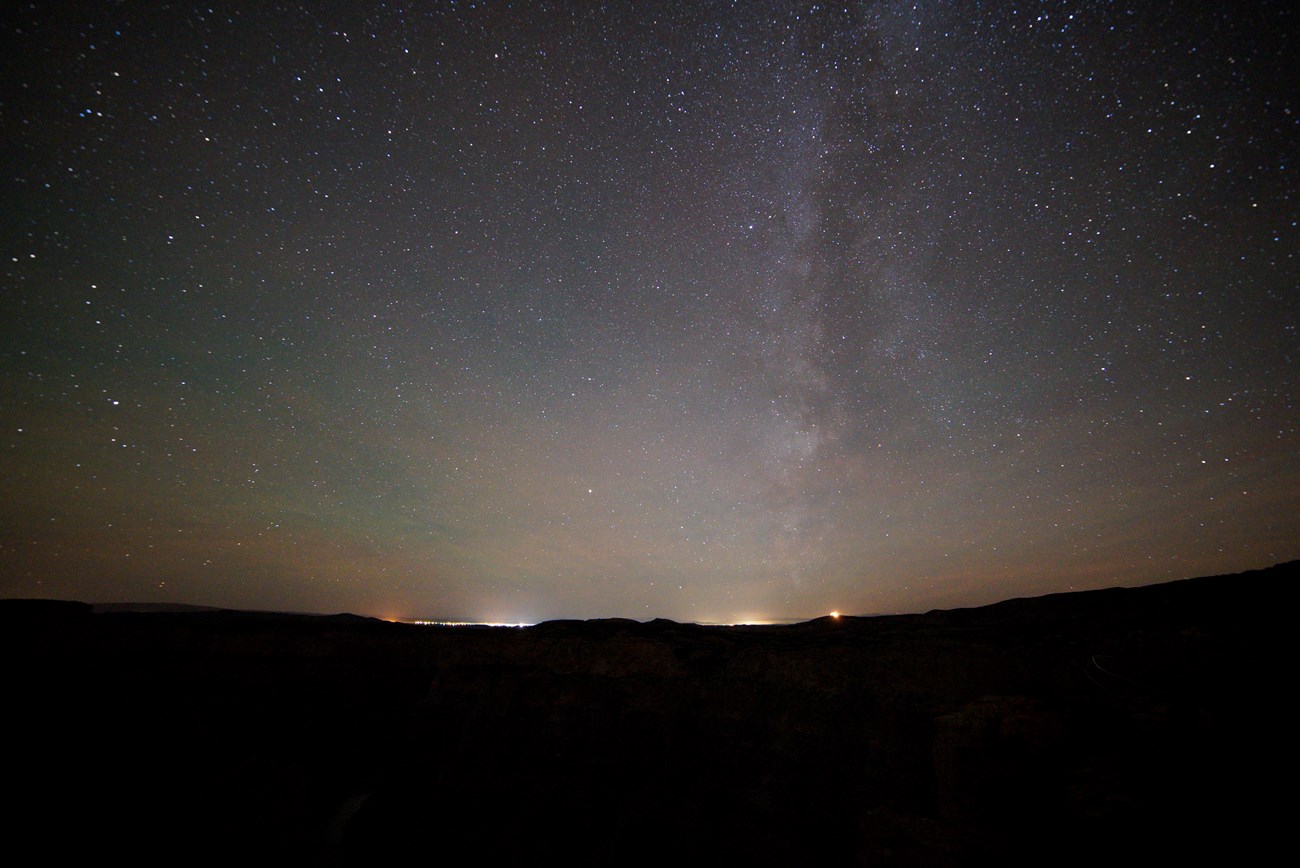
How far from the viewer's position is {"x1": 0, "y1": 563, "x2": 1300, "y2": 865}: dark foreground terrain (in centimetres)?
598

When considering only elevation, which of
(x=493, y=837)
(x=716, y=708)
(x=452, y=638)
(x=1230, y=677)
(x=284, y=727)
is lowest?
(x=493, y=837)

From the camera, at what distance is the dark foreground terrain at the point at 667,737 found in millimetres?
5984

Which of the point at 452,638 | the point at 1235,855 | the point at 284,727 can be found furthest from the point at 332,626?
the point at 1235,855

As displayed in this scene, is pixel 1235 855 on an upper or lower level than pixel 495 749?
upper

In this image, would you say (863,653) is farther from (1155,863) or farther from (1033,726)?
(1155,863)

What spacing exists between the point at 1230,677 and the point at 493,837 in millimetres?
18156

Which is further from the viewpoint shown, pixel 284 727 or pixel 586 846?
pixel 284 727

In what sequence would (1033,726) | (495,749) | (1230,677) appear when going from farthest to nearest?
(495,749), (1033,726), (1230,677)

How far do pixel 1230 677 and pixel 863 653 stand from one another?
6364 mm

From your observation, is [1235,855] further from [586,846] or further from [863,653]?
[586,846]

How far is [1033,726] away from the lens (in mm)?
7074

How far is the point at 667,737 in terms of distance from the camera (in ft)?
45.1

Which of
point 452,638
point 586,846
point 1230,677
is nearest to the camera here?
point 1230,677

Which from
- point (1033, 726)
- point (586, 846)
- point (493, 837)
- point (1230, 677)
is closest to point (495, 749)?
point (493, 837)
